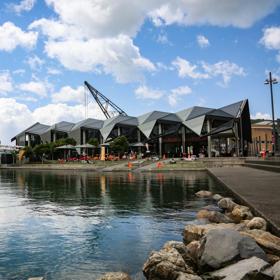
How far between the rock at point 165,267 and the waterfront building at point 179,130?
61746 millimetres

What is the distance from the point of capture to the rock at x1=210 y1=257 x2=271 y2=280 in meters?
5.19

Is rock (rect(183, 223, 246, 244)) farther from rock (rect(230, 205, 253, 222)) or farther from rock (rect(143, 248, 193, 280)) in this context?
rock (rect(230, 205, 253, 222))

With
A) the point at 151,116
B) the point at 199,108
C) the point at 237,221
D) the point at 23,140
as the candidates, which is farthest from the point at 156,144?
the point at 237,221

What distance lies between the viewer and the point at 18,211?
14.9 metres

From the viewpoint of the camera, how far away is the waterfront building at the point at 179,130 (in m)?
73.6

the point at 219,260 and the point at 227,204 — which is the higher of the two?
the point at 219,260

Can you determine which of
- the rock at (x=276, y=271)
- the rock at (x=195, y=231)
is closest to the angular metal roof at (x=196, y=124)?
the rock at (x=195, y=231)

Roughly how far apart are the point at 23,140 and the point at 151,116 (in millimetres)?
52643

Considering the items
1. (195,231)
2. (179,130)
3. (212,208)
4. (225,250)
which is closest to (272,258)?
(225,250)

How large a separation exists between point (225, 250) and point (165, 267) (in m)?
1.14

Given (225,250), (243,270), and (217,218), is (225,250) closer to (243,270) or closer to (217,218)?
(243,270)

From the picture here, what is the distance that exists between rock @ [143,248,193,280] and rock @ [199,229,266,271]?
394 mm

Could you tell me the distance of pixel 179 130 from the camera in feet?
278

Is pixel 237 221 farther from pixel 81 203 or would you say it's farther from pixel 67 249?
pixel 81 203
